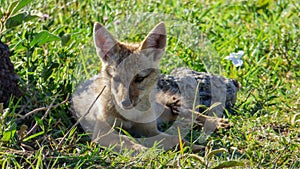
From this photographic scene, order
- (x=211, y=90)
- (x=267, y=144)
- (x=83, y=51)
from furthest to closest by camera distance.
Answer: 1. (x=83, y=51)
2. (x=211, y=90)
3. (x=267, y=144)

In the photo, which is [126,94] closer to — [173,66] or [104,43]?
[104,43]

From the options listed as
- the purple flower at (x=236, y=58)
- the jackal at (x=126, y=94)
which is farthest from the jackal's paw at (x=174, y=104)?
the purple flower at (x=236, y=58)

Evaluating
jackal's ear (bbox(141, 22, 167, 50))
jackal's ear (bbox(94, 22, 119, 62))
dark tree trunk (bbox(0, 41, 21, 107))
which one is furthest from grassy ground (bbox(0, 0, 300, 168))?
jackal's ear (bbox(141, 22, 167, 50))

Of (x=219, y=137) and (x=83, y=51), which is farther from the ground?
(x=83, y=51)

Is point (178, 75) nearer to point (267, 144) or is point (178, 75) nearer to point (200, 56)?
point (200, 56)

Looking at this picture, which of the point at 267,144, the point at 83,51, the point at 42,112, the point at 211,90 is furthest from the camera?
the point at 83,51

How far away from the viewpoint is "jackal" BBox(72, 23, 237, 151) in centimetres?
538

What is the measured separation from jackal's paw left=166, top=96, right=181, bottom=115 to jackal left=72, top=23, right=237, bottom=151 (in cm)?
36

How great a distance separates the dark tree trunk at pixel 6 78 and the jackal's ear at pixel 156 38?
42.0 inches

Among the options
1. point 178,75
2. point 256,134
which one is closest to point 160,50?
point 178,75

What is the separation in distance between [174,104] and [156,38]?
883mm

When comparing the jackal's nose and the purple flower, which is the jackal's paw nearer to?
the purple flower

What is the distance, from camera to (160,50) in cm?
565

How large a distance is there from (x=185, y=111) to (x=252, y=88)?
25.1 inches
